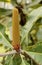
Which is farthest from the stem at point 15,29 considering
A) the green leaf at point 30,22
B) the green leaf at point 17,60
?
the green leaf at point 30,22

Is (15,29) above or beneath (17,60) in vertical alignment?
above

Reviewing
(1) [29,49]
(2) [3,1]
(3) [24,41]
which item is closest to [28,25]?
(3) [24,41]

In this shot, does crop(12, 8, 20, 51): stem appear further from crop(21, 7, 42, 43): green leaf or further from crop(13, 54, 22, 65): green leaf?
crop(21, 7, 42, 43): green leaf

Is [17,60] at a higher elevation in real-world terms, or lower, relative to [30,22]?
lower

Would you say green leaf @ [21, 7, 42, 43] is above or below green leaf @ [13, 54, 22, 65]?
above

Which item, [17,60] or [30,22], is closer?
[17,60]

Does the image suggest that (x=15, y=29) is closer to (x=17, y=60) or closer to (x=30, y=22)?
(x=17, y=60)

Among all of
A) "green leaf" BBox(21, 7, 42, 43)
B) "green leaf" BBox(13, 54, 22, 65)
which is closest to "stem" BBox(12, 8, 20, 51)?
"green leaf" BBox(13, 54, 22, 65)

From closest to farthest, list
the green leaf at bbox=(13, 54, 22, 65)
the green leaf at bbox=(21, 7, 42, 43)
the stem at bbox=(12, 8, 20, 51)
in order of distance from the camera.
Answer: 1. the stem at bbox=(12, 8, 20, 51)
2. the green leaf at bbox=(13, 54, 22, 65)
3. the green leaf at bbox=(21, 7, 42, 43)

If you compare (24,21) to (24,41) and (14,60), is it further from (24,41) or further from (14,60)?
(14,60)

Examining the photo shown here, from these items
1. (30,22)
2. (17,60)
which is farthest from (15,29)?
(30,22)

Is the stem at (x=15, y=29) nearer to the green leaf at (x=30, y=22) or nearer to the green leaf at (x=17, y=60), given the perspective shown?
the green leaf at (x=17, y=60)
